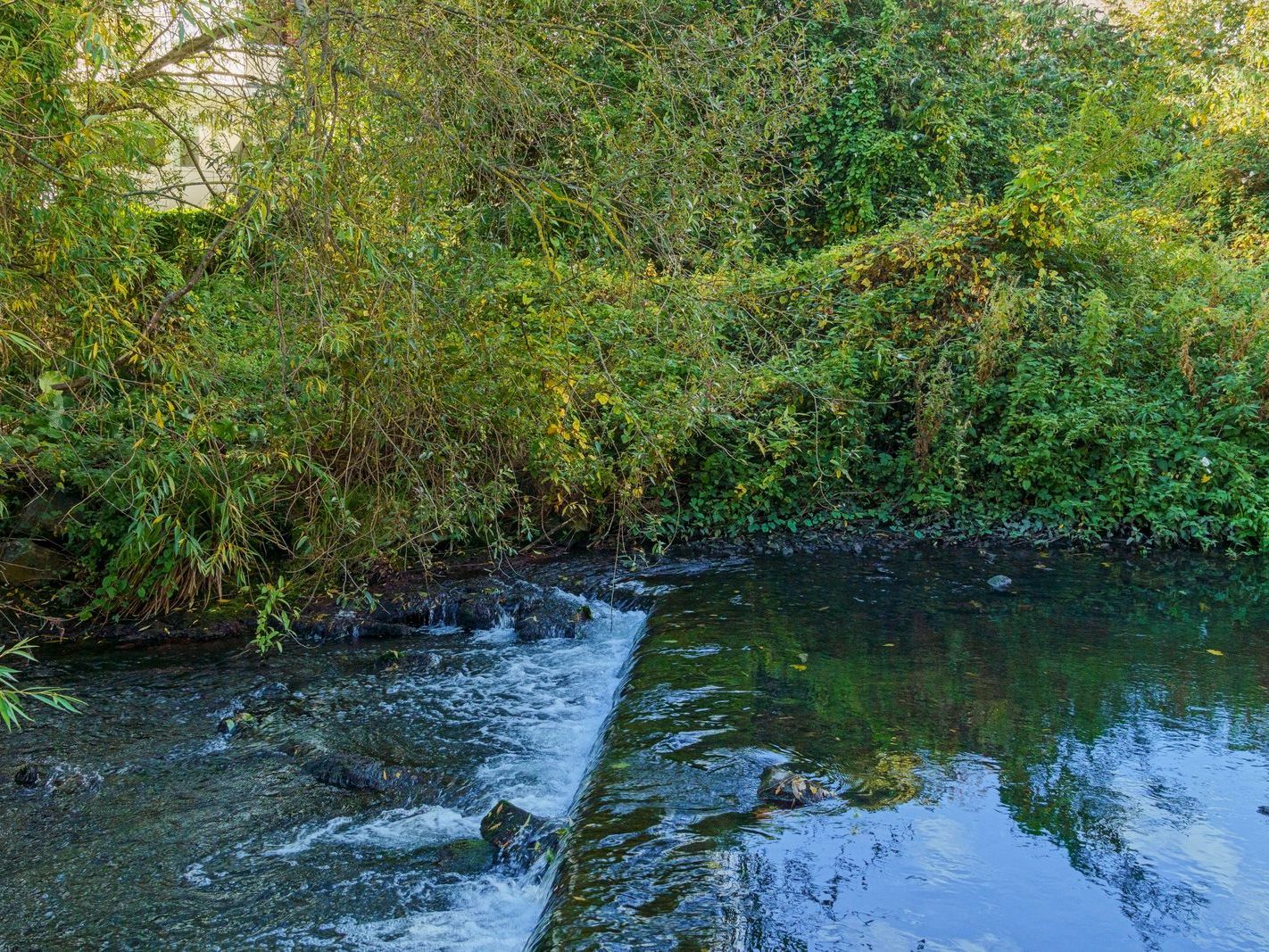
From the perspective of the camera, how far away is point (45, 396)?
162 inches

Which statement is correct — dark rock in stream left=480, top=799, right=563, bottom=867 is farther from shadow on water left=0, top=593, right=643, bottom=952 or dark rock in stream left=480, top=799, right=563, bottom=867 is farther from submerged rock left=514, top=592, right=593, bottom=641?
submerged rock left=514, top=592, right=593, bottom=641

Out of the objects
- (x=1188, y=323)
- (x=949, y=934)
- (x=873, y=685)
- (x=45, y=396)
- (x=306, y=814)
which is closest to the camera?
(x=949, y=934)

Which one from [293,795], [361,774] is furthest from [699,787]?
[293,795]

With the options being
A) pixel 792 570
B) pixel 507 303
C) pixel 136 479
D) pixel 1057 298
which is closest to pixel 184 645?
pixel 136 479

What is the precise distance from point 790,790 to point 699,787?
1.30 feet

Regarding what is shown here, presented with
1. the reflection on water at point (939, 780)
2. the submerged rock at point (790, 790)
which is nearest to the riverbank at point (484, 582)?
the reflection on water at point (939, 780)

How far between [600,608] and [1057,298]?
18.1ft

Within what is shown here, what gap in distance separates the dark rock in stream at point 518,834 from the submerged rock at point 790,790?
2.93ft

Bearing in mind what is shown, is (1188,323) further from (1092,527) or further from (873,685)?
(873,685)

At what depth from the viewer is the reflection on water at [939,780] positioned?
325 cm

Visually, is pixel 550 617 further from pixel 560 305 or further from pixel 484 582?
pixel 560 305

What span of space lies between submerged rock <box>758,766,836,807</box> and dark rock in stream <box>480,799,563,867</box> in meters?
0.89

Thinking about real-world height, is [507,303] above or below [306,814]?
above

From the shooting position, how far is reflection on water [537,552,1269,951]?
Result: 325 cm
